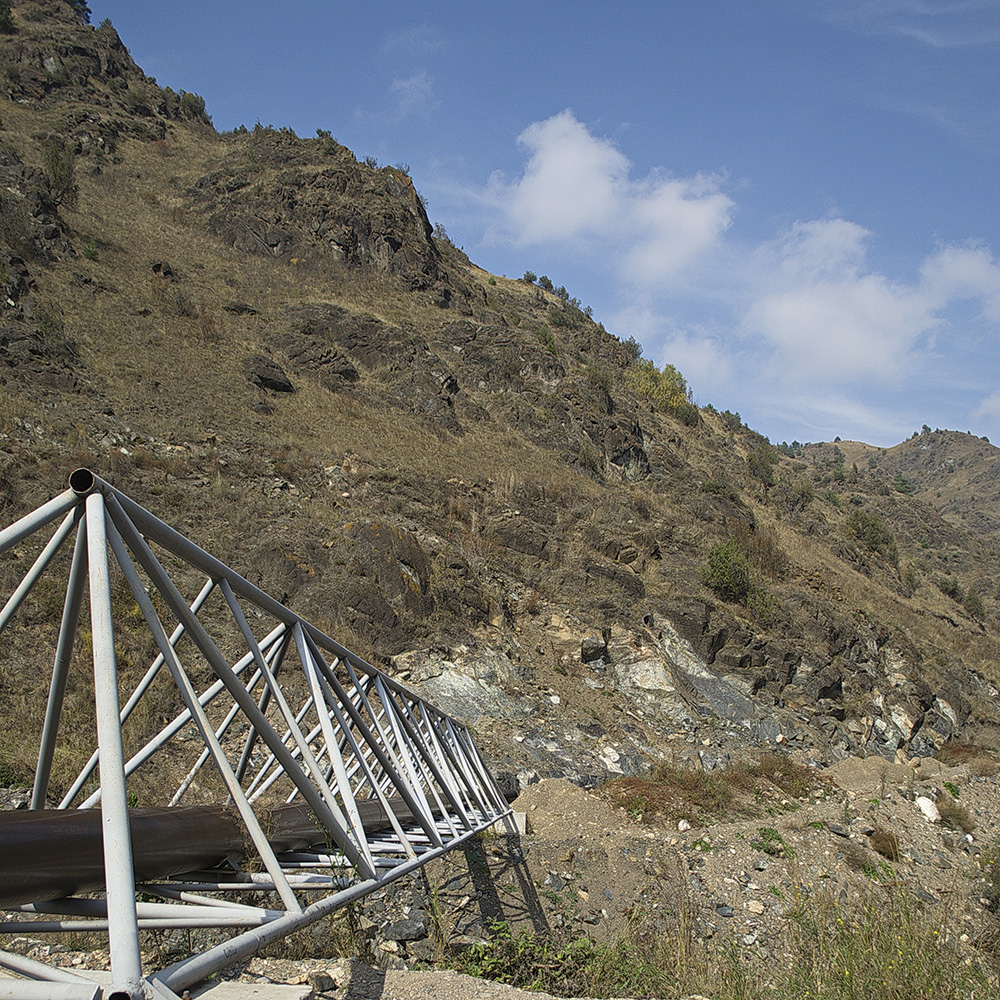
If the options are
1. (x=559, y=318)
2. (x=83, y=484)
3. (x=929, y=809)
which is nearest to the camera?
(x=83, y=484)

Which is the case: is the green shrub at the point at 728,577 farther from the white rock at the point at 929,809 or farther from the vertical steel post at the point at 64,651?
the vertical steel post at the point at 64,651

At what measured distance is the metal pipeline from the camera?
2252 mm

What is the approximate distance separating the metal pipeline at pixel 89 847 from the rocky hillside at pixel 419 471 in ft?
21.6

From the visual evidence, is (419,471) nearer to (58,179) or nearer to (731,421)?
(58,179)

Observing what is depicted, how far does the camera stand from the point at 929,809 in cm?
1153

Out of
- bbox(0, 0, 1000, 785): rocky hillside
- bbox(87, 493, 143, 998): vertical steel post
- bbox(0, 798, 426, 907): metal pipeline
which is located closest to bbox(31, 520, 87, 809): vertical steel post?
bbox(87, 493, 143, 998): vertical steel post

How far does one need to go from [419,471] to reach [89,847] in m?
19.4

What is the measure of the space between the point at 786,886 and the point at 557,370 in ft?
94.4

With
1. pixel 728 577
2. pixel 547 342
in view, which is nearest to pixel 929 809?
pixel 728 577

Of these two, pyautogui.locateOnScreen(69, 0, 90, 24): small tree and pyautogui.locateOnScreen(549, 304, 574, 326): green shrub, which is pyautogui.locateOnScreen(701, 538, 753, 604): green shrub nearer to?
pyautogui.locateOnScreen(549, 304, 574, 326): green shrub

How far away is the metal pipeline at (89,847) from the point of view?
2252mm

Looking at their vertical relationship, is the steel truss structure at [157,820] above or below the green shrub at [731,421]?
below

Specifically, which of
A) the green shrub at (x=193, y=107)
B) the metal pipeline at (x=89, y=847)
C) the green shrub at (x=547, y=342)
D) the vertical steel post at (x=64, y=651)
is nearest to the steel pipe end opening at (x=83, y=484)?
the vertical steel post at (x=64, y=651)

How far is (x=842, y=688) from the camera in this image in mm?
18297
